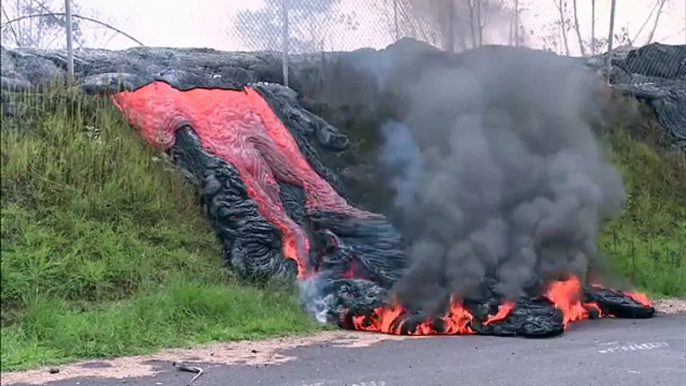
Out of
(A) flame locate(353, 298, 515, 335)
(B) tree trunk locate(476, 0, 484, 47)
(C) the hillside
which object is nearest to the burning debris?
(A) flame locate(353, 298, 515, 335)

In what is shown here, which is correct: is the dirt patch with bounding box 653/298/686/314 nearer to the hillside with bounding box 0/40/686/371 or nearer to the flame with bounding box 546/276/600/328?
the hillside with bounding box 0/40/686/371

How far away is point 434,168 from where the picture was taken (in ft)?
28.7

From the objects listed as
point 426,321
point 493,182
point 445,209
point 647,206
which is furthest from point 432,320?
point 647,206

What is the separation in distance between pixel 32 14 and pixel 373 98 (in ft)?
24.9

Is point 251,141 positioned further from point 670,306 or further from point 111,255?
point 670,306

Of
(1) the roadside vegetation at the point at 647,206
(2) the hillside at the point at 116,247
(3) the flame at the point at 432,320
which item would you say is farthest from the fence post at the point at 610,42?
(3) the flame at the point at 432,320

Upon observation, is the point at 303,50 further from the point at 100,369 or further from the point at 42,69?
the point at 42,69

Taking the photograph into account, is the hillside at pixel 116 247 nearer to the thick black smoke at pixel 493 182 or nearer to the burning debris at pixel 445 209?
the burning debris at pixel 445 209

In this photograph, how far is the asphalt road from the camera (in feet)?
18.8

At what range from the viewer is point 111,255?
7414mm

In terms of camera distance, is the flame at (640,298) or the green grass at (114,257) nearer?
the green grass at (114,257)

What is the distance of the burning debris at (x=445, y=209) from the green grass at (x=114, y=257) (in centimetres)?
48

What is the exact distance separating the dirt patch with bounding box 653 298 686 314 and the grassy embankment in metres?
0.33

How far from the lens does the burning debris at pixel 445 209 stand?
8164 mm
